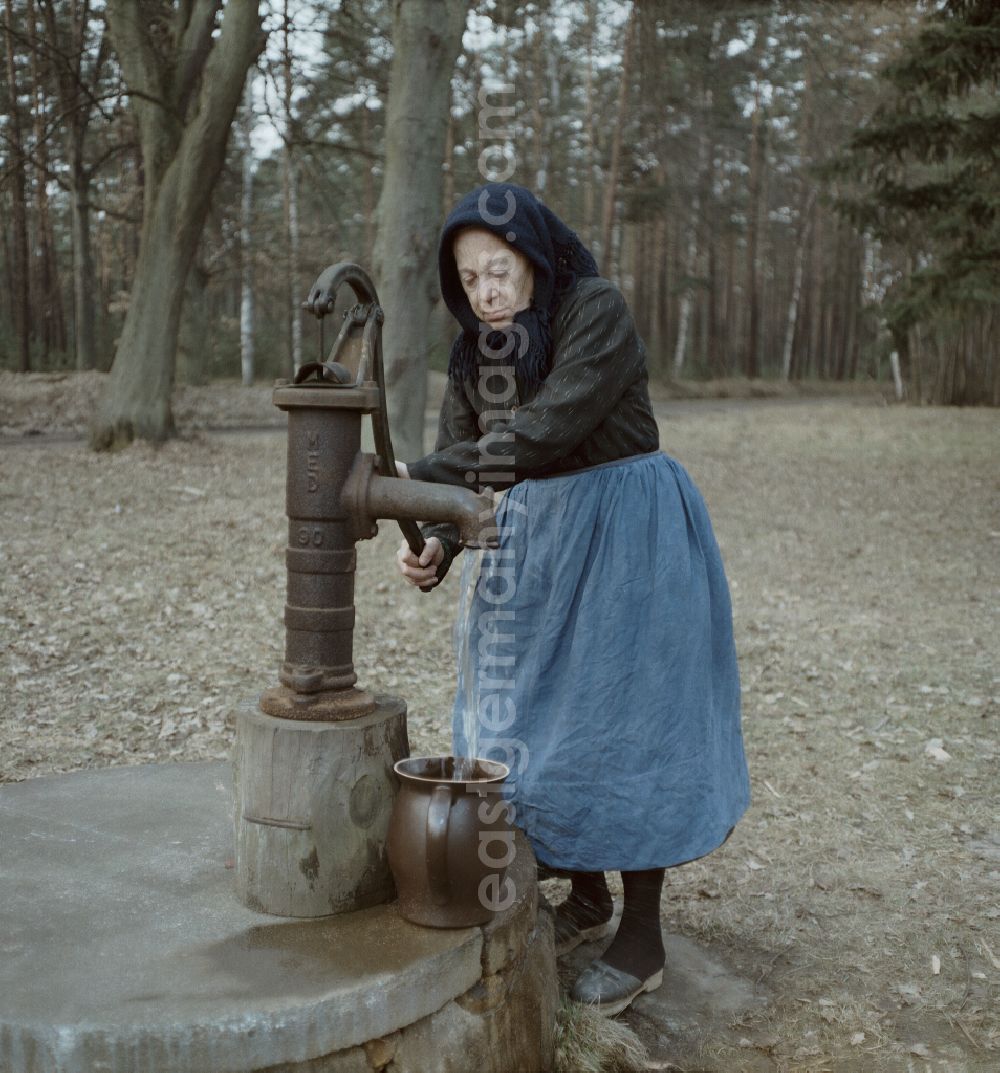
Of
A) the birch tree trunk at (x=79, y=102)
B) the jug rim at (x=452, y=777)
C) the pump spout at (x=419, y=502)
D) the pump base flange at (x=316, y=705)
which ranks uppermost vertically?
the birch tree trunk at (x=79, y=102)

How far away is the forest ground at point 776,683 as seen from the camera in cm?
300

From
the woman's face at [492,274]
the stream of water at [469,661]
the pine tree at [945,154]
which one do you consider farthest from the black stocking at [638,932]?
the pine tree at [945,154]

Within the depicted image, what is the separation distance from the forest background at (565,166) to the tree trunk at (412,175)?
5 centimetres

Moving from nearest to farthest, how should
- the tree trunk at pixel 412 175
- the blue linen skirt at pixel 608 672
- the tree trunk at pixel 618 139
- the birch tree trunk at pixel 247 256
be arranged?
the blue linen skirt at pixel 608 672, the tree trunk at pixel 412 175, the tree trunk at pixel 618 139, the birch tree trunk at pixel 247 256

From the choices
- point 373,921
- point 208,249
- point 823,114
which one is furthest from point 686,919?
point 823,114

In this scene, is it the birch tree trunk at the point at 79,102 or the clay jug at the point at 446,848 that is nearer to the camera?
the clay jug at the point at 446,848

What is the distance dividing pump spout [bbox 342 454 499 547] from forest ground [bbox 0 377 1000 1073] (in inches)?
53.1

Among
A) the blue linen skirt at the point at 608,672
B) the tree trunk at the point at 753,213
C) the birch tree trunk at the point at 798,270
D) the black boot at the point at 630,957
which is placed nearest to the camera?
the blue linen skirt at the point at 608,672

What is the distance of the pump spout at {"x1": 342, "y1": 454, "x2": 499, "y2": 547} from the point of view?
2066mm

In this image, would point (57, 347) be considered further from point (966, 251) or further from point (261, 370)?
point (966, 251)

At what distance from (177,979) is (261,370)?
84.2 feet

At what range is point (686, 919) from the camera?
334 centimetres

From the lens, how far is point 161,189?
11.3 m

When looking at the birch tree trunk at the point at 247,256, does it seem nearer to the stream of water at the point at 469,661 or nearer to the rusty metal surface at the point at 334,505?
the stream of water at the point at 469,661
